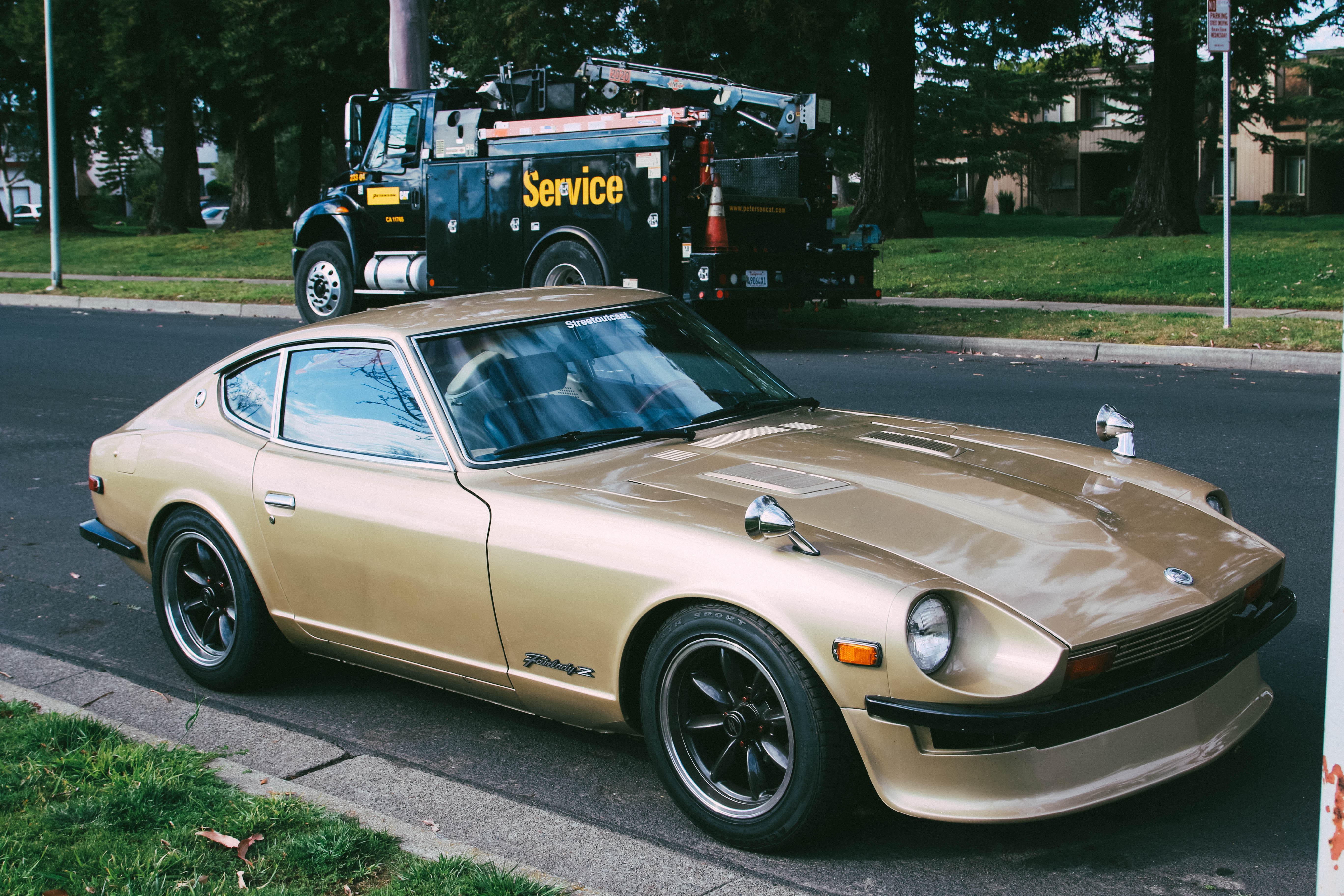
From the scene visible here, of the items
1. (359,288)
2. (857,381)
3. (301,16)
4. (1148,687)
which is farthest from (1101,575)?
(301,16)

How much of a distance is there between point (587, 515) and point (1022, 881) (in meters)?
1.43

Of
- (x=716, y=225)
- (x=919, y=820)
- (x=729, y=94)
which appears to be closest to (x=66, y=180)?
(x=729, y=94)

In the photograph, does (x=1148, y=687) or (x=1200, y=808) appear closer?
(x=1148, y=687)

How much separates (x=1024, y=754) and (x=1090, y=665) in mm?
255

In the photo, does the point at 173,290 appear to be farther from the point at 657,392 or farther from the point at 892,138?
the point at 657,392

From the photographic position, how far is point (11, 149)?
80.2 metres

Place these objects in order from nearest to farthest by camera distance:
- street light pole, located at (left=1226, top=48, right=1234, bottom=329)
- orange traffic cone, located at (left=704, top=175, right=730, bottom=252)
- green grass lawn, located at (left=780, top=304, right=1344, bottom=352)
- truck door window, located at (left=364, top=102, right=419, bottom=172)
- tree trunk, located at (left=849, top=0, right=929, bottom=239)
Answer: green grass lawn, located at (left=780, top=304, right=1344, bottom=352)
street light pole, located at (left=1226, top=48, right=1234, bottom=329)
orange traffic cone, located at (left=704, top=175, right=730, bottom=252)
truck door window, located at (left=364, top=102, right=419, bottom=172)
tree trunk, located at (left=849, top=0, right=929, bottom=239)

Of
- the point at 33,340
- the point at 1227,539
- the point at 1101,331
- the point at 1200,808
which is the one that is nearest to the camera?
the point at 1200,808

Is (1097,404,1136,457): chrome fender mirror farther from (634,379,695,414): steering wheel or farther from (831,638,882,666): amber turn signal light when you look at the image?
(831,638,882,666): amber turn signal light

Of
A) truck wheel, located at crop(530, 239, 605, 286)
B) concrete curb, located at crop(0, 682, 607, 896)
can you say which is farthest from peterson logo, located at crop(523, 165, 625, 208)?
concrete curb, located at crop(0, 682, 607, 896)

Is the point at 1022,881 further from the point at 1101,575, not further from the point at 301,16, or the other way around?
the point at 301,16

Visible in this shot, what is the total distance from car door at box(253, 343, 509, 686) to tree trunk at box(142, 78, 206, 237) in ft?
116

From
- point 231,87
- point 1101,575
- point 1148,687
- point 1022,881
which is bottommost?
point 1022,881

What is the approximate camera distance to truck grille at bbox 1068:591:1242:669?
3.00 metres
